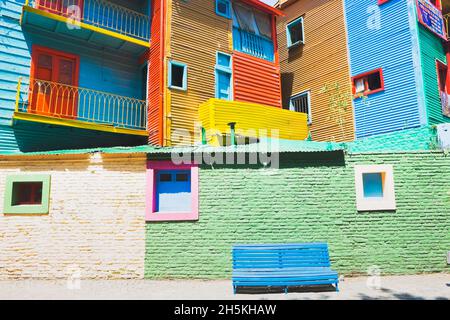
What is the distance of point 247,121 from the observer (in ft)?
41.4

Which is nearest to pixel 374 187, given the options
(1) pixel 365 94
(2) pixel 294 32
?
(1) pixel 365 94

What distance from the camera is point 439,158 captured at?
8.92 m

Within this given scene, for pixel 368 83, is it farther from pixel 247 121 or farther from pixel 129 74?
pixel 129 74

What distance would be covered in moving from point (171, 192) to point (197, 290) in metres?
2.72

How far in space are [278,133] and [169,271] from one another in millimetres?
7401

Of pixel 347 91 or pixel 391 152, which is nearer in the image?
pixel 391 152

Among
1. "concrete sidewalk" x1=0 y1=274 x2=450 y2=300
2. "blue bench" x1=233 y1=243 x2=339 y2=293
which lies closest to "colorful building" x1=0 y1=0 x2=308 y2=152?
"concrete sidewalk" x1=0 y1=274 x2=450 y2=300

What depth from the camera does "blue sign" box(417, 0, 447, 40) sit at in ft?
43.1

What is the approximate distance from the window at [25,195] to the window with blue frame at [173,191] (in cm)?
289

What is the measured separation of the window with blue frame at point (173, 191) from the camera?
8711 mm
